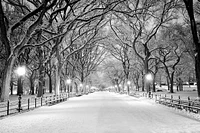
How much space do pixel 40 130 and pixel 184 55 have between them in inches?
1504

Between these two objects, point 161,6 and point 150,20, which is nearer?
point 161,6

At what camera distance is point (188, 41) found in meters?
27.9

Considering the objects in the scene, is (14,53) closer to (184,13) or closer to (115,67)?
(184,13)

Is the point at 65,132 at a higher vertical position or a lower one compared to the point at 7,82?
lower

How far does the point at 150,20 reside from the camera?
30594mm

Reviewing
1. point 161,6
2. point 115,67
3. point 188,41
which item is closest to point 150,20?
point 161,6

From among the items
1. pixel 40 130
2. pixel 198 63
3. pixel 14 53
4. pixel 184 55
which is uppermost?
pixel 184 55

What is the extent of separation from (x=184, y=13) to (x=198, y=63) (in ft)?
50.3

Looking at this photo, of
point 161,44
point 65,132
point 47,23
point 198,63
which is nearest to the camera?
point 65,132

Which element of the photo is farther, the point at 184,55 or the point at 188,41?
the point at 184,55

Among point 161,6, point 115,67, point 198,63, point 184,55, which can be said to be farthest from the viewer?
point 115,67

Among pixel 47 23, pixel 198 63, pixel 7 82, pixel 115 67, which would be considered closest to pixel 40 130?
pixel 7 82

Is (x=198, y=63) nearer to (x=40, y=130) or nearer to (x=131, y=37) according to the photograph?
(x=40, y=130)

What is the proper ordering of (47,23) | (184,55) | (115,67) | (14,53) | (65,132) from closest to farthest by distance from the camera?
(65,132)
(14,53)
(47,23)
(184,55)
(115,67)
